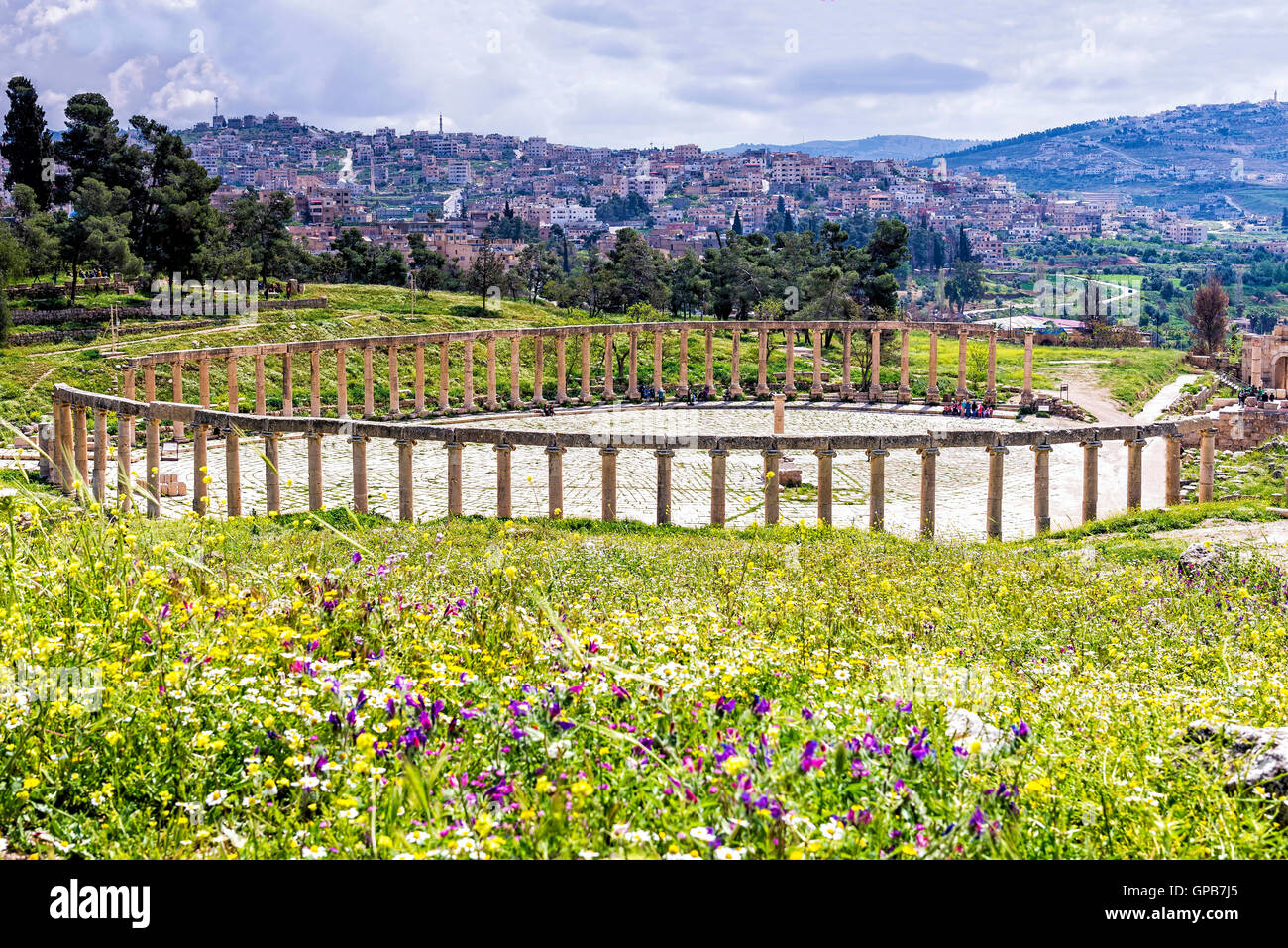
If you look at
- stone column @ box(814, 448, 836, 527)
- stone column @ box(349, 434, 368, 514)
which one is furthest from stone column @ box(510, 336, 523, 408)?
stone column @ box(814, 448, 836, 527)

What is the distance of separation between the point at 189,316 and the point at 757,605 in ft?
184

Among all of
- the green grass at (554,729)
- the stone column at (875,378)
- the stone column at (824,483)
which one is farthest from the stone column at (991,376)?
the green grass at (554,729)

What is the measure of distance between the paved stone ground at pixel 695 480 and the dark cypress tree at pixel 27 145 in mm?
42230

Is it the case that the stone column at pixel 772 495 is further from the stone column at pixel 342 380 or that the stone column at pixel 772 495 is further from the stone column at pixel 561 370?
the stone column at pixel 561 370

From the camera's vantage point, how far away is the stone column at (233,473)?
27.9 meters

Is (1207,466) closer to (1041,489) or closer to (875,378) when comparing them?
(1041,489)

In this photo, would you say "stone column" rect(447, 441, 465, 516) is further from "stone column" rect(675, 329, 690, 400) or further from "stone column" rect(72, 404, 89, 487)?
"stone column" rect(675, 329, 690, 400)

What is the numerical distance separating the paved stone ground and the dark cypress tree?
42.2 metres

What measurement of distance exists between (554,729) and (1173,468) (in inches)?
Result: 1064

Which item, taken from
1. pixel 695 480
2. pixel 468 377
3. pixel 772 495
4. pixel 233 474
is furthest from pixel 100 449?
pixel 468 377

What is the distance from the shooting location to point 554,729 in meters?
6.25

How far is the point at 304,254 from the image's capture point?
94500 millimetres
